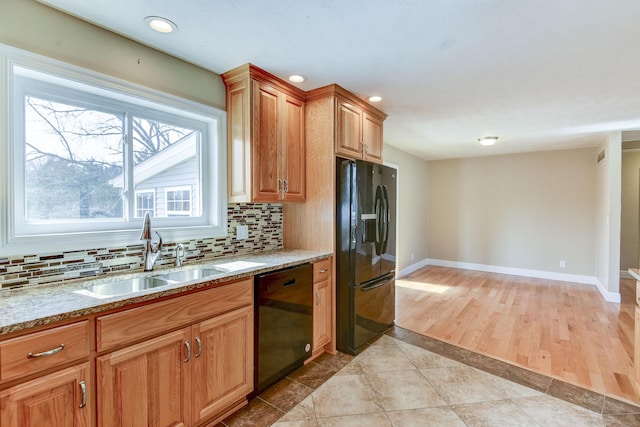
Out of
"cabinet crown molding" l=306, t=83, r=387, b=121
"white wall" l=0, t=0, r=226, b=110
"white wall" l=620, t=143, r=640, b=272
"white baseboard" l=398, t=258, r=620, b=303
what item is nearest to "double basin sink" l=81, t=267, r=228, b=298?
"white wall" l=0, t=0, r=226, b=110

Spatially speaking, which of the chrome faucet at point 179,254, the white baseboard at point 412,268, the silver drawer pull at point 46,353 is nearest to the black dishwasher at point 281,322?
the chrome faucet at point 179,254

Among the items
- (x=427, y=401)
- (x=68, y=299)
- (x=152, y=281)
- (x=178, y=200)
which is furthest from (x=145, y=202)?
Answer: (x=427, y=401)

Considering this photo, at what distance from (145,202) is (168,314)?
968mm

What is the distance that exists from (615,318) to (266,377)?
415 centimetres

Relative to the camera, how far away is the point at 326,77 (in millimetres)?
2531

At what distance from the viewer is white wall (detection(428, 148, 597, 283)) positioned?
5.31m

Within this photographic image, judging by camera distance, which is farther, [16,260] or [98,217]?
[98,217]

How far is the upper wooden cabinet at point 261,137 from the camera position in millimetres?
2398

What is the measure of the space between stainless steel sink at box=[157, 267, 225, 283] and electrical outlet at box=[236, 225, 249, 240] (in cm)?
51

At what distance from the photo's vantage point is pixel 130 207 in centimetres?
210

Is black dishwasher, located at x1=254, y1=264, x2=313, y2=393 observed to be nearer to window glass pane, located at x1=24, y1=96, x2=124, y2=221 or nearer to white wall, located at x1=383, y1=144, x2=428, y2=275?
window glass pane, located at x1=24, y1=96, x2=124, y2=221

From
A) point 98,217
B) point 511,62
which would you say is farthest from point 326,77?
point 98,217

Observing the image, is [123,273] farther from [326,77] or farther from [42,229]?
[326,77]

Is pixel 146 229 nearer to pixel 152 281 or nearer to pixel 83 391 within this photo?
pixel 152 281
